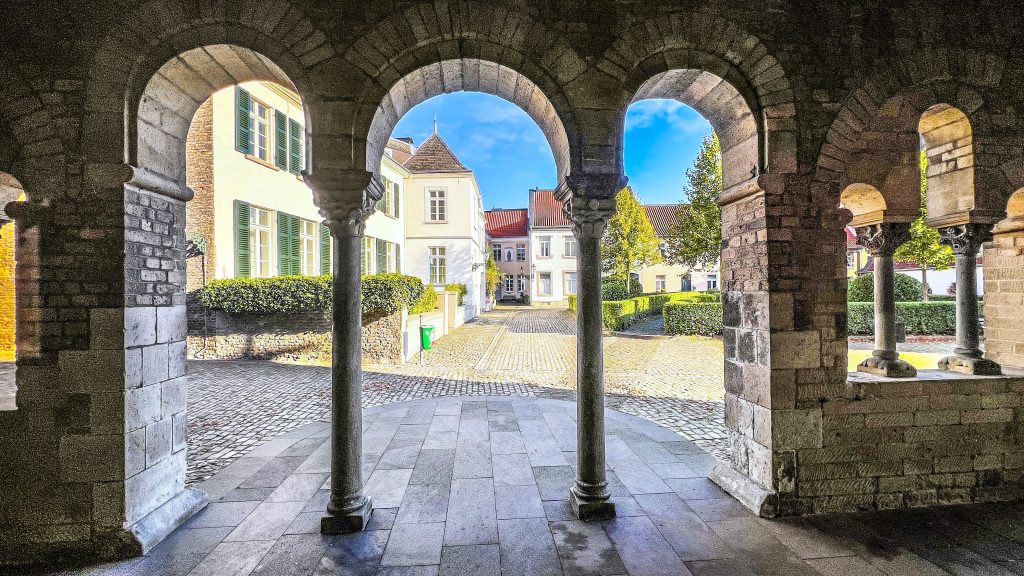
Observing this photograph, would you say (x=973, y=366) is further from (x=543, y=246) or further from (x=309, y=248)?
(x=543, y=246)

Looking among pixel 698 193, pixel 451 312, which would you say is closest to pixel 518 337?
pixel 451 312

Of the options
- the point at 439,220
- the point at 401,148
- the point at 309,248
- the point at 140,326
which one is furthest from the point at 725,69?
the point at 401,148

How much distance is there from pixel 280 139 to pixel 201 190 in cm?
295

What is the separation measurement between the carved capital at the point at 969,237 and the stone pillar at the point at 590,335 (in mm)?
3436

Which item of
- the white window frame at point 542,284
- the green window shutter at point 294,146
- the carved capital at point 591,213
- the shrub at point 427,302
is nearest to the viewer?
the carved capital at point 591,213

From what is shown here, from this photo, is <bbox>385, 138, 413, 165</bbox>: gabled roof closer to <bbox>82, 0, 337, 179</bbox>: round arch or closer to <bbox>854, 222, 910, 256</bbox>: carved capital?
<bbox>82, 0, 337, 179</bbox>: round arch

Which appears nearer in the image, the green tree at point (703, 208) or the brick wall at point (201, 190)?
the brick wall at point (201, 190)

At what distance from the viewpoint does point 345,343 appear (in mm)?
3418

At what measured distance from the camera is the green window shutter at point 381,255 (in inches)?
703

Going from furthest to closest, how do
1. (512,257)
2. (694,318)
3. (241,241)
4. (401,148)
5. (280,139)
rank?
1. (512,257)
2. (401,148)
3. (694,318)
4. (280,139)
5. (241,241)

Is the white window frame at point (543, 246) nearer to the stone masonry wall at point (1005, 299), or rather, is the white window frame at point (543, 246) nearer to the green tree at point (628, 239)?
the green tree at point (628, 239)

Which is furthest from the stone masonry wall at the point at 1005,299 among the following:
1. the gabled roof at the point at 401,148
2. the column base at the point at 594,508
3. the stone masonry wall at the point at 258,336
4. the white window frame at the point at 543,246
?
the white window frame at the point at 543,246

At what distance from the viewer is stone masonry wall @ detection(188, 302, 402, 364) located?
10.4 metres

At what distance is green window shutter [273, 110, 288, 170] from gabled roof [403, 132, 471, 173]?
381 inches
